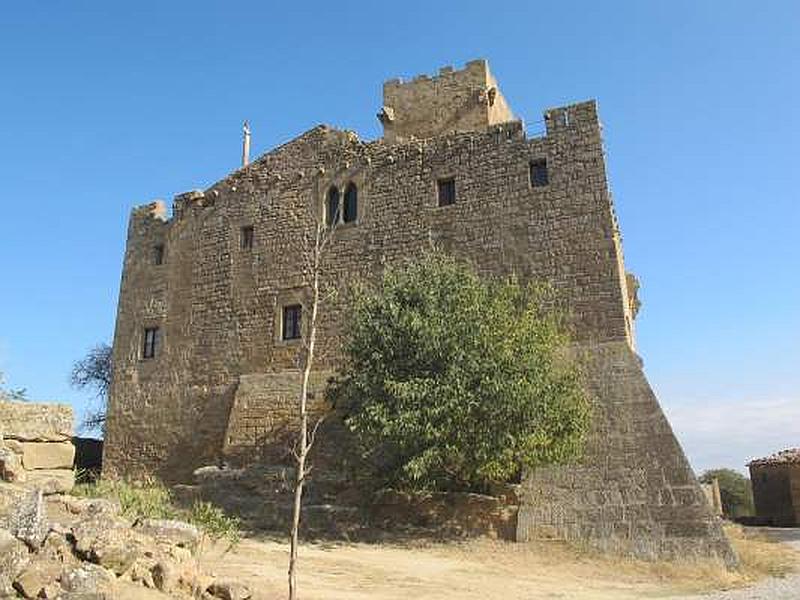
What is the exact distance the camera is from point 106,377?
33094mm

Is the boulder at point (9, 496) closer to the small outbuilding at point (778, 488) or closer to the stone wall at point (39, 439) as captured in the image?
the stone wall at point (39, 439)

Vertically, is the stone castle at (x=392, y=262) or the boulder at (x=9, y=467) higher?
the stone castle at (x=392, y=262)

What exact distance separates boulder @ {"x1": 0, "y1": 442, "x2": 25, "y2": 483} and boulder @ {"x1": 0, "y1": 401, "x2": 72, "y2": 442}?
0.62m

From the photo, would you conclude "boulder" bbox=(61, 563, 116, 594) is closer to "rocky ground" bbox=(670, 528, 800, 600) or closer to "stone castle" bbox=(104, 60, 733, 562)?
"rocky ground" bbox=(670, 528, 800, 600)

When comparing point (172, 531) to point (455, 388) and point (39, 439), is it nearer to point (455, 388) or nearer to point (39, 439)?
→ point (39, 439)

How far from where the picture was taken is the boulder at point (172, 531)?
25.9ft

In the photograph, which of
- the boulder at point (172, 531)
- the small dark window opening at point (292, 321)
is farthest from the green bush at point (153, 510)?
the small dark window opening at point (292, 321)

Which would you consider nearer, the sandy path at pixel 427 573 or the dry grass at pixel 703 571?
the sandy path at pixel 427 573

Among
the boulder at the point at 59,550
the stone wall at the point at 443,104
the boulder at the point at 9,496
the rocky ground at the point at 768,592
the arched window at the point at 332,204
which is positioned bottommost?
the rocky ground at the point at 768,592

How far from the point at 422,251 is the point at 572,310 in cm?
431

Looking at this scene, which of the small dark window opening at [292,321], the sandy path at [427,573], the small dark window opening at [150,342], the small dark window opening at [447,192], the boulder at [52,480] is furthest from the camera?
the small dark window opening at [150,342]

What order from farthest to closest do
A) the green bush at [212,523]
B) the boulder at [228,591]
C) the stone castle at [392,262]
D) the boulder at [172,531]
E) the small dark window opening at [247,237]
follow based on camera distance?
the small dark window opening at [247,237] < the stone castle at [392,262] < the green bush at [212,523] < the boulder at [172,531] < the boulder at [228,591]

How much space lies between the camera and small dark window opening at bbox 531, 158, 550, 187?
17806 millimetres

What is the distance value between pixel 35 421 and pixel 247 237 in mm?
13009
